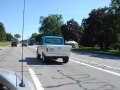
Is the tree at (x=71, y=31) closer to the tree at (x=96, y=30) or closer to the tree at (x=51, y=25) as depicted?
the tree at (x=96, y=30)

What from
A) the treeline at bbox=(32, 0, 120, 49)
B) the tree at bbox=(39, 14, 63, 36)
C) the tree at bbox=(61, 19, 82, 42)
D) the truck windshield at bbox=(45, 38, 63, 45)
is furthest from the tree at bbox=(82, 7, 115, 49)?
the tree at bbox=(39, 14, 63, 36)

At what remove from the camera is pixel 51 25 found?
16375 cm

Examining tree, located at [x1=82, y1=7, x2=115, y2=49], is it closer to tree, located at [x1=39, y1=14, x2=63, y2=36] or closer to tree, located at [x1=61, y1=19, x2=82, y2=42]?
tree, located at [x1=61, y1=19, x2=82, y2=42]

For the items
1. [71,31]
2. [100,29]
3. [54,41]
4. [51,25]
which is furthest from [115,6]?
[51,25]

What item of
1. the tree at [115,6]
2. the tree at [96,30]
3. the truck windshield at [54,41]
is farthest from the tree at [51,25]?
the truck windshield at [54,41]

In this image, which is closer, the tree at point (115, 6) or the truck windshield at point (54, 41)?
the truck windshield at point (54, 41)

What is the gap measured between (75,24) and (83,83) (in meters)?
105

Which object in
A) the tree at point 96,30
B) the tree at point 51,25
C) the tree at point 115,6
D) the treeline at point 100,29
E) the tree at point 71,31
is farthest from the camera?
the tree at point 51,25

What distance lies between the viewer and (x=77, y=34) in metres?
117

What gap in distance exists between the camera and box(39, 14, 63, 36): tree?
162500 mm

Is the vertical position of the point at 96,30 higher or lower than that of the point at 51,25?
lower

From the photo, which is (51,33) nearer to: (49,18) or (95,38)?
(49,18)

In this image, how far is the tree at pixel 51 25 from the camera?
16250 cm

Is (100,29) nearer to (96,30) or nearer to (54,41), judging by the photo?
(96,30)
